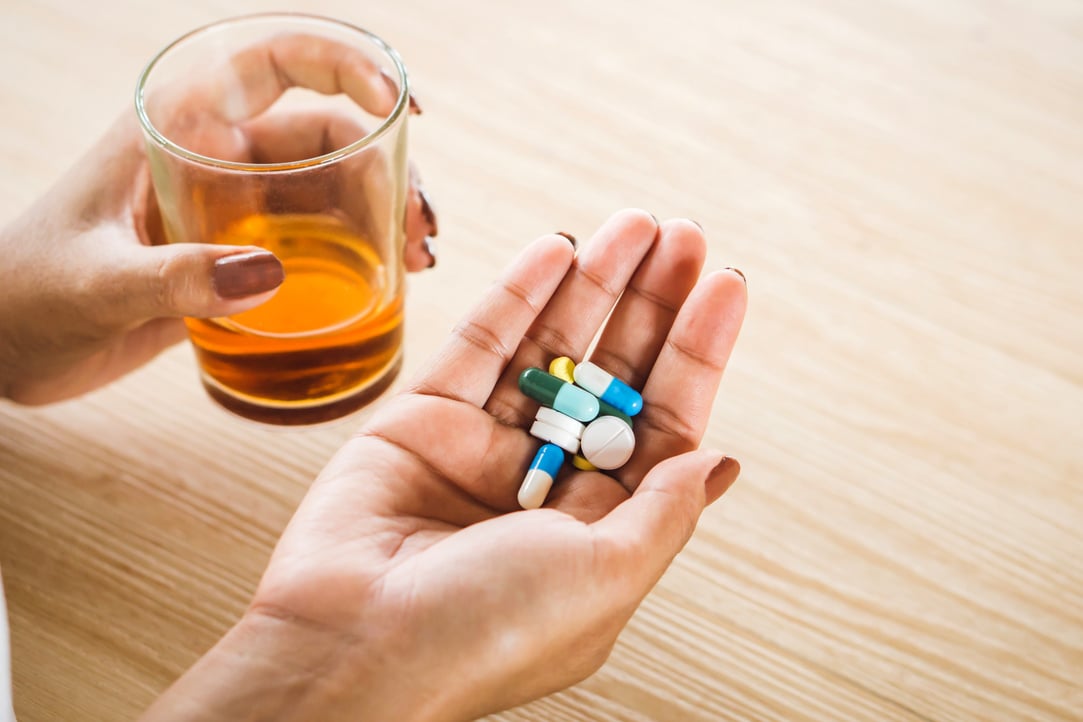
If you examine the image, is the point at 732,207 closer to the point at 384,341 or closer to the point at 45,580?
the point at 384,341

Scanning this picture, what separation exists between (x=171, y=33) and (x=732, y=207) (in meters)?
0.88

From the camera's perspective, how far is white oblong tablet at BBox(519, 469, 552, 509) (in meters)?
0.85

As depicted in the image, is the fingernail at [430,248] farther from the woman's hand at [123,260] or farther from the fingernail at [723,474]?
the fingernail at [723,474]

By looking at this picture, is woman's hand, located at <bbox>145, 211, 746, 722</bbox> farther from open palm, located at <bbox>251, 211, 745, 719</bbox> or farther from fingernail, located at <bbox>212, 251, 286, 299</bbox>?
fingernail, located at <bbox>212, 251, 286, 299</bbox>

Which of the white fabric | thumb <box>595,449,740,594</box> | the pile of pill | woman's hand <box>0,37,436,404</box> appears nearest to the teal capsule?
the pile of pill

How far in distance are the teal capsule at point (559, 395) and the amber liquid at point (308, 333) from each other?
0.17 m

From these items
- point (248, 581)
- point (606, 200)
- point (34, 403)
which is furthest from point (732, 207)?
point (34, 403)

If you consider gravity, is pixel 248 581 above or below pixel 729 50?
below

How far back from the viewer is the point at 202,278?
816 millimetres

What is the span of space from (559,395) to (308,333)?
0.25 m

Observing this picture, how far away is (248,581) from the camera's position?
3.04ft

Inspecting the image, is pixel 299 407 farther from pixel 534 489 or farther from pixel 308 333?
pixel 534 489

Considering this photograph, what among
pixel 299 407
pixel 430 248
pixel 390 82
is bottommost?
pixel 299 407

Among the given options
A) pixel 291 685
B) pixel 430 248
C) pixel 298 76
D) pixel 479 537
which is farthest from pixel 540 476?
pixel 298 76
